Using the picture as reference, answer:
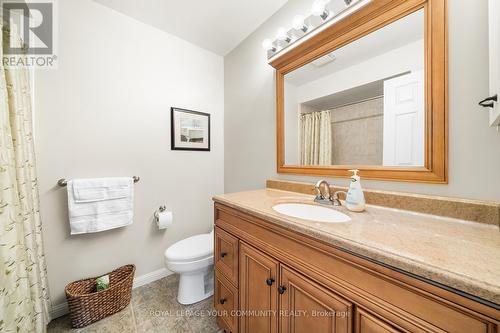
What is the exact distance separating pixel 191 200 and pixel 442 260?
1.89 metres

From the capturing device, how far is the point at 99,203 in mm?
1412

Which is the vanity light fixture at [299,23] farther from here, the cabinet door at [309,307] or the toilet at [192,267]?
the toilet at [192,267]

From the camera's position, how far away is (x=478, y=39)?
73 cm

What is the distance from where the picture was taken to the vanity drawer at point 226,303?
1.07 meters

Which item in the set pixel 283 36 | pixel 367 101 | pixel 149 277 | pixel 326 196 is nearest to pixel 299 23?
pixel 283 36

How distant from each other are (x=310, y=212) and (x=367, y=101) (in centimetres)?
71

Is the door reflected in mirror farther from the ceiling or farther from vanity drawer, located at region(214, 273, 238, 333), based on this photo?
vanity drawer, located at region(214, 273, 238, 333)

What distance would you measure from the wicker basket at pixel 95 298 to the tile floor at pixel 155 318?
0.05 m

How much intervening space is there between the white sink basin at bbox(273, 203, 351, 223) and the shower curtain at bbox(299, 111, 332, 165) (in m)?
0.34

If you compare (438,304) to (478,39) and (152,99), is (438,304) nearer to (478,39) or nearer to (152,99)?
(478,39)

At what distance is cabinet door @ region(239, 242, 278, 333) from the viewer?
842 mm

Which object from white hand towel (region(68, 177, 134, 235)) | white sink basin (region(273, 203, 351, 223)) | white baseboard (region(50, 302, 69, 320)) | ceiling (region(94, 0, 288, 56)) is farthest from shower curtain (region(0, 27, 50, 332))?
white sink basin (region(273, 203, 351, 223))

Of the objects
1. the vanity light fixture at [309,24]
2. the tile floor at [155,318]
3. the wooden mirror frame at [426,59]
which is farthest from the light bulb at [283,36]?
the tile floor at [155,318]

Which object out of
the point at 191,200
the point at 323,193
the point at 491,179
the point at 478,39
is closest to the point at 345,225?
the point at 323,193
